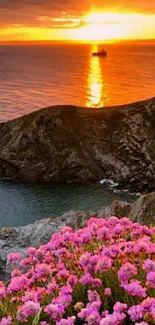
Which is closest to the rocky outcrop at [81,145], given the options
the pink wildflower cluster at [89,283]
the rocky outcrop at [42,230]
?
the rocky outcrop at [42,230]

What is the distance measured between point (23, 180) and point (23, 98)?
75.9 metres

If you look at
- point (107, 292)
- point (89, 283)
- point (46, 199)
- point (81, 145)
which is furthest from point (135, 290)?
point (81, 145)

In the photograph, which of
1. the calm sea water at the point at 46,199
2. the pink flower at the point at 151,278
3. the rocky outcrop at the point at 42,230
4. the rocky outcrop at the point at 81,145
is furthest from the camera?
the rocky outcrop at the point at 81,145

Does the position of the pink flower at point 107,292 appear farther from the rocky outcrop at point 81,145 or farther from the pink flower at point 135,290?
the rocky outcrop at point 81,145

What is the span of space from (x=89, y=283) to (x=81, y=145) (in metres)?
69.9

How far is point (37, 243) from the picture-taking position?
28.9 meters

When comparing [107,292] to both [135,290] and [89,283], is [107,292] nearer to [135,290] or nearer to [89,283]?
[89,283]

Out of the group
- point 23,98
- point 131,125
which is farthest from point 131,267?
point 23,98

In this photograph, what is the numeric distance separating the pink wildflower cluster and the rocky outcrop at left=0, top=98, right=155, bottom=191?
61399 mm

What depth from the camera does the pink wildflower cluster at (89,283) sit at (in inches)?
221

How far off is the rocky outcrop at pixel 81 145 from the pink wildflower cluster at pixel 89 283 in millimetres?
61399

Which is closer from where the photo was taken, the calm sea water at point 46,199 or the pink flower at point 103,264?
the pink flower at point 103,264

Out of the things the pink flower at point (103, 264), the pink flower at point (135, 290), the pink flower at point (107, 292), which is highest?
the pink flower at point (103, 264)

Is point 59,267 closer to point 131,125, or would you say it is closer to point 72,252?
point 72,252
